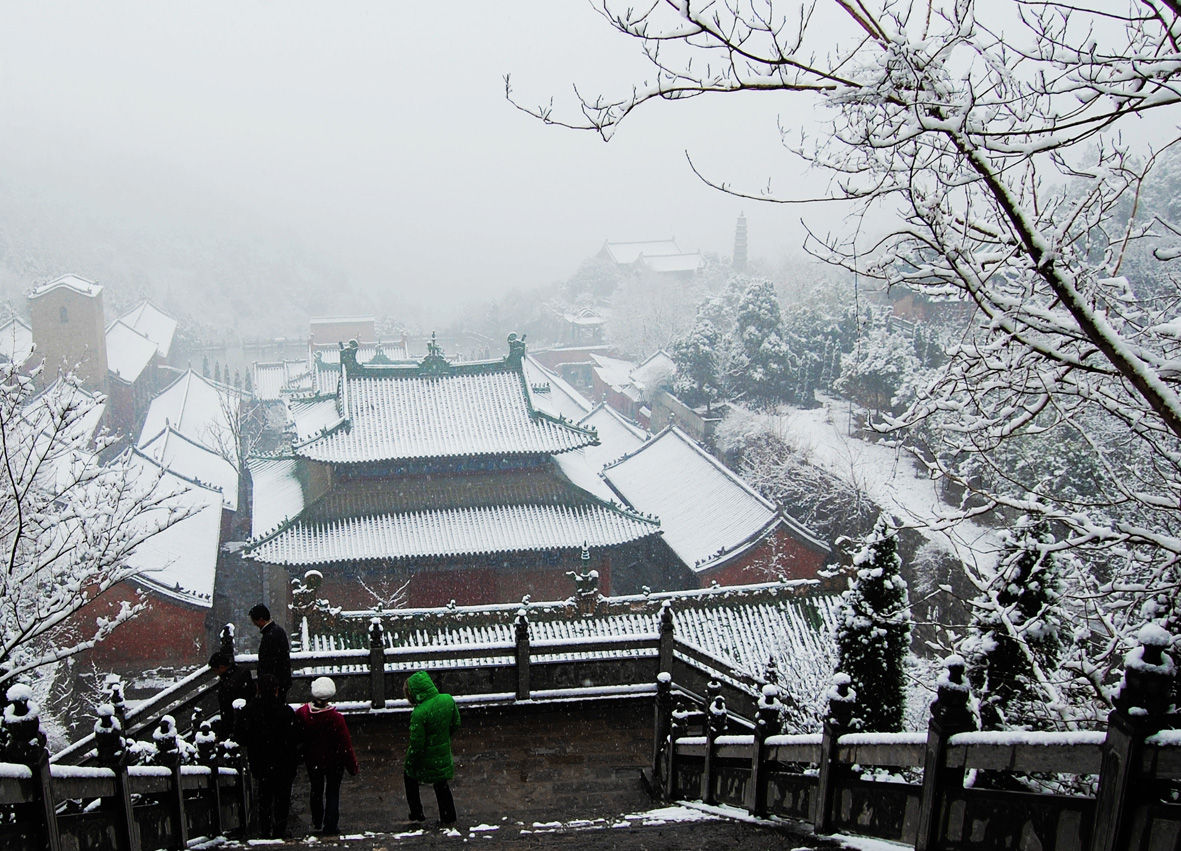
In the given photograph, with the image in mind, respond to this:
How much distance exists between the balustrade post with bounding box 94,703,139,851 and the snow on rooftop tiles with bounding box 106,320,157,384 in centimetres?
4606

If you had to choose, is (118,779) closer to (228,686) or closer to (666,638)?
(228,686)

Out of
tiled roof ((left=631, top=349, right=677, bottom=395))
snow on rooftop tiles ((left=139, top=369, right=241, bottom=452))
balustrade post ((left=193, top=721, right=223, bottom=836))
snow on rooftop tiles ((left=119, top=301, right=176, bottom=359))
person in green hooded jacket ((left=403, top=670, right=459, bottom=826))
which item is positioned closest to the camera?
balustrade post ((left=193, top=721, right=223, bottom=836))

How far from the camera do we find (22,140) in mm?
143000

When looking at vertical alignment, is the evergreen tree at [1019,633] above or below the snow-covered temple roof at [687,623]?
above

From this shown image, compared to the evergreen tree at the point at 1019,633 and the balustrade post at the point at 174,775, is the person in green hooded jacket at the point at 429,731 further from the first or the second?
the evergreen tree at the point at 1019,633

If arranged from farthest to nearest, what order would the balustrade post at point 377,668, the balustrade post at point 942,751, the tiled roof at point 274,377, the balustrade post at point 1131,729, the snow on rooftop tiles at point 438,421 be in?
1. the tiled roof at point 274,377
2. the snow on rooftop tiles at point 438,421
3. the balustrade post at point 377,668
4. the balustrade post at point 942,751
5. the balustrade post at point 1131,729

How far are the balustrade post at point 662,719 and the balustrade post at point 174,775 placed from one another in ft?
14.4

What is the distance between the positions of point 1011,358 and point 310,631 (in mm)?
12003

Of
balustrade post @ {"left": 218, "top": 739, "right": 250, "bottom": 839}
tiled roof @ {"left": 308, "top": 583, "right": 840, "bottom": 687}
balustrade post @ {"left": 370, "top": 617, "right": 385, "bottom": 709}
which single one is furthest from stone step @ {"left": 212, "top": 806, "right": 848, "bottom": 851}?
tiled roof @ {"left": 308, "top": 583, "right": 840, "bottom": 687}

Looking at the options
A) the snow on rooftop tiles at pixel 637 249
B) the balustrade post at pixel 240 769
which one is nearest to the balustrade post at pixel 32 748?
the balustrade post at pixel 240 769

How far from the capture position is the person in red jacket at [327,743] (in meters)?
6.54

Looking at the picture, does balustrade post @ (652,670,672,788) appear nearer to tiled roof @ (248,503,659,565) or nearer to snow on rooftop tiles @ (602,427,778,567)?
tiled roof @ (248,503,659,565)

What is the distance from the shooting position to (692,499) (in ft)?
79.0

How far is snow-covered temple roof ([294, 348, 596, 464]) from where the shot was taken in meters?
19.7
